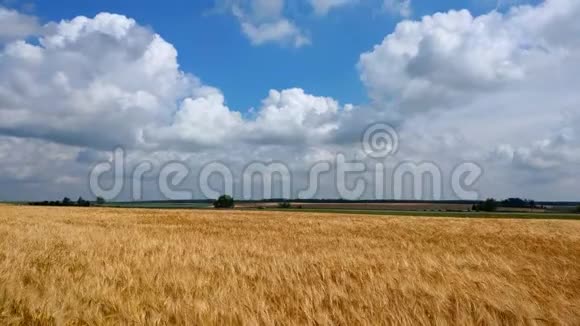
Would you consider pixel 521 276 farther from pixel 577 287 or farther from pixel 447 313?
pixel 447 313

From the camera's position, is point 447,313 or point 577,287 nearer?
point 447,313

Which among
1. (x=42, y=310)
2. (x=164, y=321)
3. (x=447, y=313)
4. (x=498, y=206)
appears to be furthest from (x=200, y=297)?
(x=498, y=206)

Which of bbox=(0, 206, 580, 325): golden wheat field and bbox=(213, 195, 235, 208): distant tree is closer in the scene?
bbox=(0, 206, 580, 325): golden wheat field

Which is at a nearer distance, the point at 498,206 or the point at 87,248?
the point at 87,248

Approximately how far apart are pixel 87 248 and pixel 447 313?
6836mm

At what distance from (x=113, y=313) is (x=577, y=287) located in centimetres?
608

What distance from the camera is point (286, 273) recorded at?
6.14 meters

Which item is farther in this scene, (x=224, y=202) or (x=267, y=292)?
(x=224, y=202)

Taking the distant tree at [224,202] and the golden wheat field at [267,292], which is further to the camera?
the distant tree at [224,202]

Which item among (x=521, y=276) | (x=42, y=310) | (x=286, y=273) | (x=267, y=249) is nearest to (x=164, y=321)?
(x=42, y=310)

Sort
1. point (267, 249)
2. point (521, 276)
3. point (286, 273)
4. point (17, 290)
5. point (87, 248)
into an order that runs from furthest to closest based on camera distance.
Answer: point (267, 249), point (87, 248), point (521, 276), point (286, 273), point (17, 290)

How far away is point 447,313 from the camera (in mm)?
4336

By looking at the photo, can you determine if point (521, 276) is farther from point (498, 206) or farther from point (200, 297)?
point (498, 206)

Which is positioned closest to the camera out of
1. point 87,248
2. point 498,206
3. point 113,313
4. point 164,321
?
point 164,321
